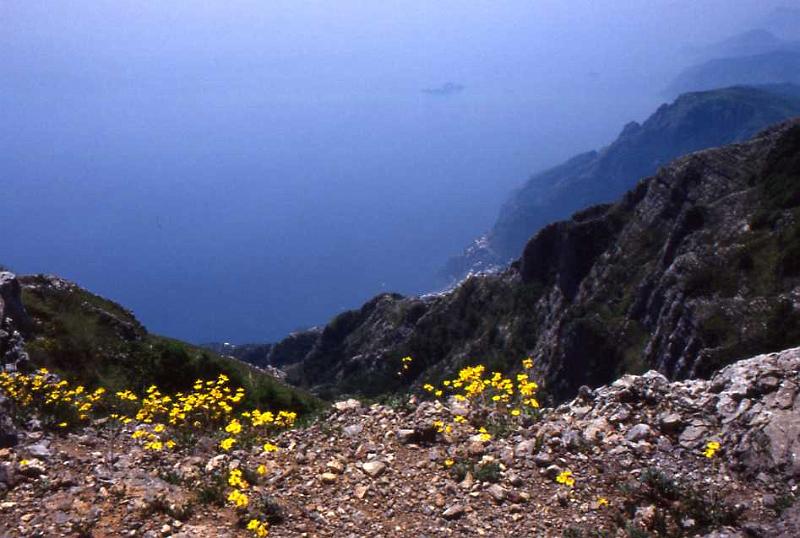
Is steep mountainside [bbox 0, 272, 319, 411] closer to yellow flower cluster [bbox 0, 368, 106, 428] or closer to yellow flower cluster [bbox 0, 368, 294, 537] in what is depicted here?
yellow flower cluster [bbox 0, 368, 106, 428]

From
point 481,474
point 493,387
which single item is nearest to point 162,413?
point 493,387

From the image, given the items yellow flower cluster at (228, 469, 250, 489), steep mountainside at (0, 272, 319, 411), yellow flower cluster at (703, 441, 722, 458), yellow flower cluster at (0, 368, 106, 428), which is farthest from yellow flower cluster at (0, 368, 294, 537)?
yellow flower cluster at (703, 441, 722, 458)

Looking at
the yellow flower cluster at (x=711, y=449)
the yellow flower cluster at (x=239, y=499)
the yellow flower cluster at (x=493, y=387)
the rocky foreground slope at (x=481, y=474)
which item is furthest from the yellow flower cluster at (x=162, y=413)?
the yellow flower cluster at (x=711, y=449)

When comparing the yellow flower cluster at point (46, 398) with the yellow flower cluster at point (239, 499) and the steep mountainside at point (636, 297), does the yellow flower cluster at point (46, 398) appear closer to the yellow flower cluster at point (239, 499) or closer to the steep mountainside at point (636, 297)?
the yellow flower cluster at point (239, 499)

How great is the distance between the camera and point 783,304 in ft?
130

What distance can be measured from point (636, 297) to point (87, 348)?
5575 centimetres

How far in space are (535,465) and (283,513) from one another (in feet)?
12.3

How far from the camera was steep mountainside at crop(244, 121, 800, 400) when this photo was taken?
44.0m

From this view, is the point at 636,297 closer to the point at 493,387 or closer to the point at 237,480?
the point at 493,387

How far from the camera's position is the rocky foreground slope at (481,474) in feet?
24.6

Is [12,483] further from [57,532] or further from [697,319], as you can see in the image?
[697,319]

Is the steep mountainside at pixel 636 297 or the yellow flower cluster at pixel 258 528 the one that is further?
the steep mountainside at pixel 636 297

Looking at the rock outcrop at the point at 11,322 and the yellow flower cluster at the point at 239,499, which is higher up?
the rock outcrop at the point at 11,322

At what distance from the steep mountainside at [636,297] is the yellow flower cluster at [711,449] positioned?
41.5 feet
